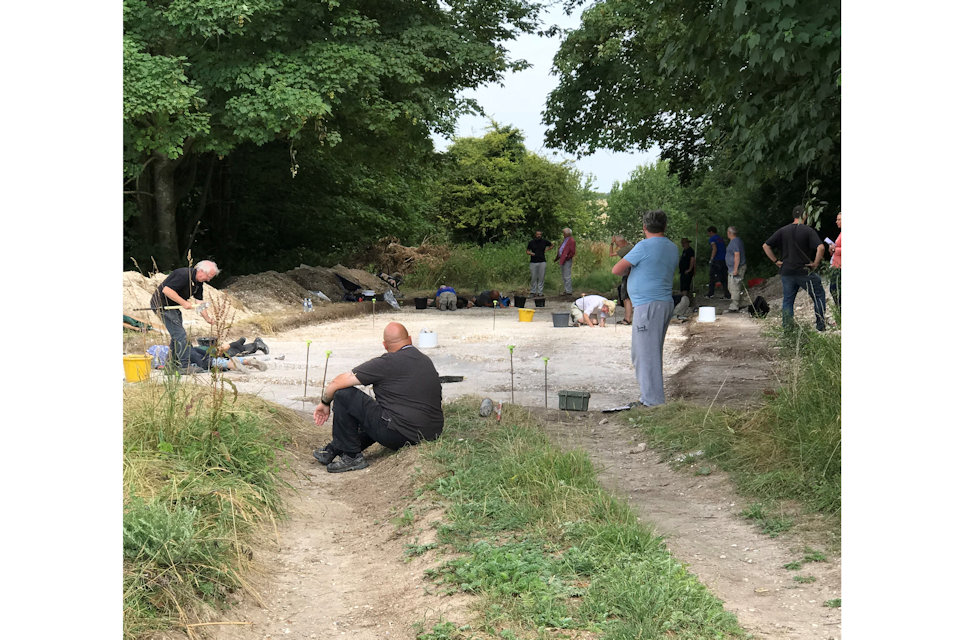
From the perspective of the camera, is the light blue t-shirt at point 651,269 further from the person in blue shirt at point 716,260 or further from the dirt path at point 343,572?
the person in blue shirt at point 716,260

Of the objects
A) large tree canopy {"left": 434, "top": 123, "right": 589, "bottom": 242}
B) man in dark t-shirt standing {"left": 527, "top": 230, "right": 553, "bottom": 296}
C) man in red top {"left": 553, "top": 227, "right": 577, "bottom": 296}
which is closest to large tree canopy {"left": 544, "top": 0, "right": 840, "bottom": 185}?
man in red top {"left": 553, "top": 227, "right": 577, "bottom": 296}

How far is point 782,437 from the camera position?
6.43 metres

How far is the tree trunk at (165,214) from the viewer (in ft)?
69.4

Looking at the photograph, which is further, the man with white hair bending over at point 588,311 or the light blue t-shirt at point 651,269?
the man with white hair bending over at point 588,311

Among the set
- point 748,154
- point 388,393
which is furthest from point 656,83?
point 388,393

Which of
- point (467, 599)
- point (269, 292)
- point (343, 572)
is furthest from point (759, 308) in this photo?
point (467, 599)

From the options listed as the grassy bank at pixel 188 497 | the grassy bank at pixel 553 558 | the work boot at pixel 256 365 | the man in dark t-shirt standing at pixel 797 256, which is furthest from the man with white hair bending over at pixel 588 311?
the grassy bank at pixel 553 558

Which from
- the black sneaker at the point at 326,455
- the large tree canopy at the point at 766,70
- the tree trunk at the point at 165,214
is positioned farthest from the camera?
the tree trunk at the point at 165,214

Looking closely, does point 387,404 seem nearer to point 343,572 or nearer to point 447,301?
point 343,572

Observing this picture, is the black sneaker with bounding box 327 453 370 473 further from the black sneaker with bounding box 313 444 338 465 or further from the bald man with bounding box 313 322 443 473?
the black sneaker with bounding box 313 444 338 465

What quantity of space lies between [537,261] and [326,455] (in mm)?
16423

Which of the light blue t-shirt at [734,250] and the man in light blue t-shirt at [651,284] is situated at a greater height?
the light blue t-shirt at [734,250]

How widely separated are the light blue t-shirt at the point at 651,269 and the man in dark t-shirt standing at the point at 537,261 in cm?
1429

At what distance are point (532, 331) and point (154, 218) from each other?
35.7ft
